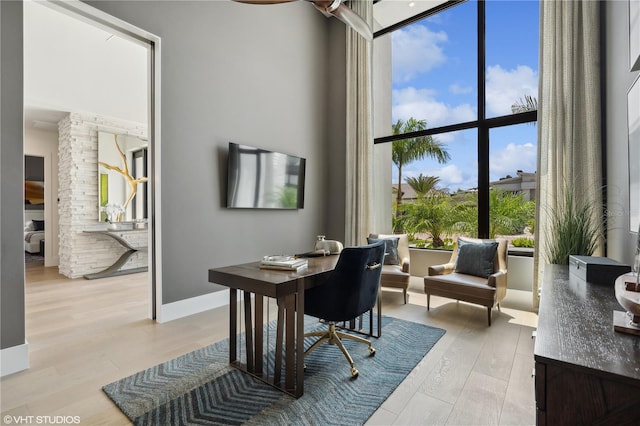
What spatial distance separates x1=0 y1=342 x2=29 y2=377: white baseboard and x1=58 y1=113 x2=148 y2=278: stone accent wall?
3.55 meters

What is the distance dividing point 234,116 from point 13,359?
3004 mm

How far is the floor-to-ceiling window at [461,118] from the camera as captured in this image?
13.0 ft

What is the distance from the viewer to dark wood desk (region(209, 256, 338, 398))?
5.99 ft

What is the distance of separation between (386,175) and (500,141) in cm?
170

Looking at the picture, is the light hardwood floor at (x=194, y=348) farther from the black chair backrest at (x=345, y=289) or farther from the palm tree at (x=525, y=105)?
the palm tree at (x=525, y=105)

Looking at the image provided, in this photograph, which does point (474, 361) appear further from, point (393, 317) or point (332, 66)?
point (332, 66)

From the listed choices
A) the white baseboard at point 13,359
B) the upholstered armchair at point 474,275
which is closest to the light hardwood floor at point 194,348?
the white baseboard at point 13,359

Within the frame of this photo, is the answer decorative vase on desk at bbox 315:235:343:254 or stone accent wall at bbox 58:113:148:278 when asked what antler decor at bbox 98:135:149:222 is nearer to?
stone accent wall at bbox 58:113:148:278

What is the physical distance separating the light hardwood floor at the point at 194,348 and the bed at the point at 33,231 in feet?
13.9

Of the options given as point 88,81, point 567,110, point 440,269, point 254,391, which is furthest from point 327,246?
point 88,81

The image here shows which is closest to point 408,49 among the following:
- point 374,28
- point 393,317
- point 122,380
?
point 374,28

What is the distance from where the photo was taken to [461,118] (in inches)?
173

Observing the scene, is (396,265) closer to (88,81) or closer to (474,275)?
(474,275)

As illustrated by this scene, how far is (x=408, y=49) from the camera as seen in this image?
5020 mm
